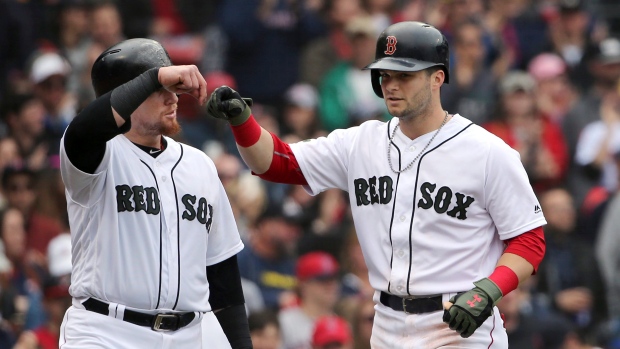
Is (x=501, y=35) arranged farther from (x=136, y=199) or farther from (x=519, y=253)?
(x=136, y=199)

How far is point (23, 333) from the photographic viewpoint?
24.8ft

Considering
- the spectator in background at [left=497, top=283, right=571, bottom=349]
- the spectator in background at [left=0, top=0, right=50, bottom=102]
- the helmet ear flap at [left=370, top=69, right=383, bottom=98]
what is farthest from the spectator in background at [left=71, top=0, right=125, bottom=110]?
the helmet ear flap at [left=370, top=69, right=383, bottom=98]

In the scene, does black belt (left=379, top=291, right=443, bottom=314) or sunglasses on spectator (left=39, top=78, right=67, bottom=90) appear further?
sunglasses on spectator (left=39, top=78, right=67, bottom=90)

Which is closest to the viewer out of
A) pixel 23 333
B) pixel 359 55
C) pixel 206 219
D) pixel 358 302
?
pixel 206 219

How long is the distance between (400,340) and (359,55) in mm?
6290

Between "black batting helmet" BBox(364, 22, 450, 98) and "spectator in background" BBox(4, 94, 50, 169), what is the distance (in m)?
4.77

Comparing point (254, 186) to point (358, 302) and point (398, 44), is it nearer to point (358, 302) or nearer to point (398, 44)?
point (358, 302)

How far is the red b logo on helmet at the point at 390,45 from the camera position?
537 centimetres

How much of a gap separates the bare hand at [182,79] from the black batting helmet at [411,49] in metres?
0.96

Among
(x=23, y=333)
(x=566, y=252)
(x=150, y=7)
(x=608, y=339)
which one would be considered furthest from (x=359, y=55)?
(x=23, y=333)

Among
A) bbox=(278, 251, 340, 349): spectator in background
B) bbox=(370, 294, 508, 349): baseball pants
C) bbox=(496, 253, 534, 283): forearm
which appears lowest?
bbox=(278, 251, 340, 349): spectator in background

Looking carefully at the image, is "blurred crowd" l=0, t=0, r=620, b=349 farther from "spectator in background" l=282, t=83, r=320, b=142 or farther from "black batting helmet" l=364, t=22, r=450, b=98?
"black batting helmet" l=364, t=22, r=450, b=98

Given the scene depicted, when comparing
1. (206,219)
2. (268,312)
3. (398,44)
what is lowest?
(268,312)

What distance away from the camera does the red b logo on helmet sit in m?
5.37
